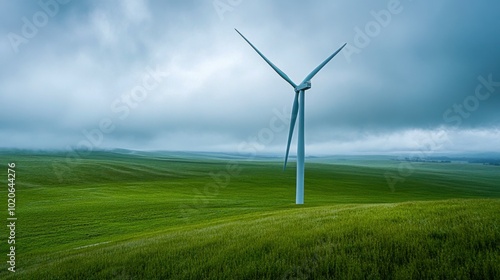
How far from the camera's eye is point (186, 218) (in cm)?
2894

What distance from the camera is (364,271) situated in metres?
5.30

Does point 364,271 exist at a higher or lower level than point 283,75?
lower

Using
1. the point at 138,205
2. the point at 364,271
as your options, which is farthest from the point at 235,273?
the point at 138,205

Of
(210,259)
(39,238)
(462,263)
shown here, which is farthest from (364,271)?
(39,238)

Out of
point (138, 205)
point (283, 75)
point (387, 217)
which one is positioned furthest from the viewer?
point (138, 205)

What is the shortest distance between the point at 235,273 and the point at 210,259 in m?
1.15

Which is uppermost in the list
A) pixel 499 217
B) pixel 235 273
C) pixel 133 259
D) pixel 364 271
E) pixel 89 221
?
pixel 499 217

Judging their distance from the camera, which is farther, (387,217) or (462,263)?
(387,217)

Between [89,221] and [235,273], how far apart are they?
93.5 feet

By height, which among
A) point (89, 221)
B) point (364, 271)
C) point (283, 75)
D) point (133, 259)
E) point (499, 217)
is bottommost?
point (89, 221)

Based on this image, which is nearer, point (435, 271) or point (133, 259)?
point (435, 271)

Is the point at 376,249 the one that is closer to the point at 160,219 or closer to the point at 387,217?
the point at 387,217

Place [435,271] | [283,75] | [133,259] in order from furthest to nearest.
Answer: [283,75] < [133,259] < [435,271]

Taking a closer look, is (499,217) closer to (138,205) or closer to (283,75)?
(283,75)
